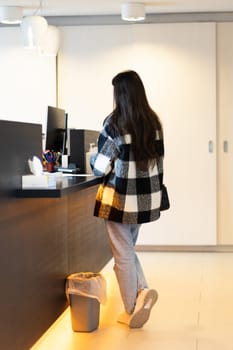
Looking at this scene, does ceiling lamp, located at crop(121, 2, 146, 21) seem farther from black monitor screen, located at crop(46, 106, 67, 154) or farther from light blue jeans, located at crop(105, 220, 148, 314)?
light blue jeans, located at crop(105, 220, 148, 314)

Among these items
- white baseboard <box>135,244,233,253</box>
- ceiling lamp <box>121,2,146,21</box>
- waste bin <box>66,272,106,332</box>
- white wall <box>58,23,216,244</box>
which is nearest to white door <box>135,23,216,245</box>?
white wall <box>58,23,216,244</box>

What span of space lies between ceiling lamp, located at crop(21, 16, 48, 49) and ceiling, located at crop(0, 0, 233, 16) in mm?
612

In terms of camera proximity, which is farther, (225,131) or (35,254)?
(225,131)

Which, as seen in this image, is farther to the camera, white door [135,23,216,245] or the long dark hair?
white door [135,23,216,245]

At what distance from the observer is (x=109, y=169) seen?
3625 mm

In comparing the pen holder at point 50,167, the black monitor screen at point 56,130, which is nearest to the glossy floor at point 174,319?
the pen holder at point 50,167

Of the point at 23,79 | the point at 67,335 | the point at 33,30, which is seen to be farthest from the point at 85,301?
the point at 23,79

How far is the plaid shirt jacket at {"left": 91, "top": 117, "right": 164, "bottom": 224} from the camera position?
355 cm

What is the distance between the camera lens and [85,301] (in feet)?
11.7

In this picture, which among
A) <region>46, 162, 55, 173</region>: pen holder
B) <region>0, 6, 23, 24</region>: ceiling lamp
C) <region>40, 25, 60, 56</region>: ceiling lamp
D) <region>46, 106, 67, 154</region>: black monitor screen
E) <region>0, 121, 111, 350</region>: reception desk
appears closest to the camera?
<region>0, 121, 111, 350</region>: reception desk

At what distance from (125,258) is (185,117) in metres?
2.78

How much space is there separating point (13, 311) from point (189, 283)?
2.30 metres

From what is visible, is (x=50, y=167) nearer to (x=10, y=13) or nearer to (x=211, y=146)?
(x=10, y=13)

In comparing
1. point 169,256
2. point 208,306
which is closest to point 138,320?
point 208,306
